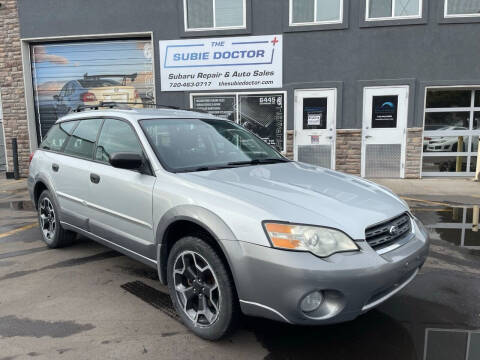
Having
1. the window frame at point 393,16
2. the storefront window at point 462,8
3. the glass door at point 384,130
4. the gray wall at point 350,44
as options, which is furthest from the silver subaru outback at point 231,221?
the storefront window at point 462,8

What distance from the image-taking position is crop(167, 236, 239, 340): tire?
246cm

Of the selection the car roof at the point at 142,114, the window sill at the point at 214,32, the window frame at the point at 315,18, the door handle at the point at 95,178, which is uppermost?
the window frame at the point at 315,18

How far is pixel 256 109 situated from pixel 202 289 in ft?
27.2

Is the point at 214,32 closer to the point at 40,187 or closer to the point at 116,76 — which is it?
the point at 116,76

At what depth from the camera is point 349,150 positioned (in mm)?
10148

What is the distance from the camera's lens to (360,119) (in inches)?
395

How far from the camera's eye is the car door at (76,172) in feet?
12.6

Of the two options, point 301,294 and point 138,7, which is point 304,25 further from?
point 301,294

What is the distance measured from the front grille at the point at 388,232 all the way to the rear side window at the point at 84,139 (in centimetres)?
286

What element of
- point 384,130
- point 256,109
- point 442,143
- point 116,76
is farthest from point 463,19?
point 116,76

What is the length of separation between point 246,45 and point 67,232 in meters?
7.43

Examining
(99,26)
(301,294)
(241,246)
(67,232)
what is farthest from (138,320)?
(99,26)

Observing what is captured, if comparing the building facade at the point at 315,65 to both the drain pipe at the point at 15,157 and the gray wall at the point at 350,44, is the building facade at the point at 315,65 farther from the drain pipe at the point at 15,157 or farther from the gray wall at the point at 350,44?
the drain pipe at the point at 15,157

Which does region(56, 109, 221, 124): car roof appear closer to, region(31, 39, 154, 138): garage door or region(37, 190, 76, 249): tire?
region(37, 190, 76, 249): tire
